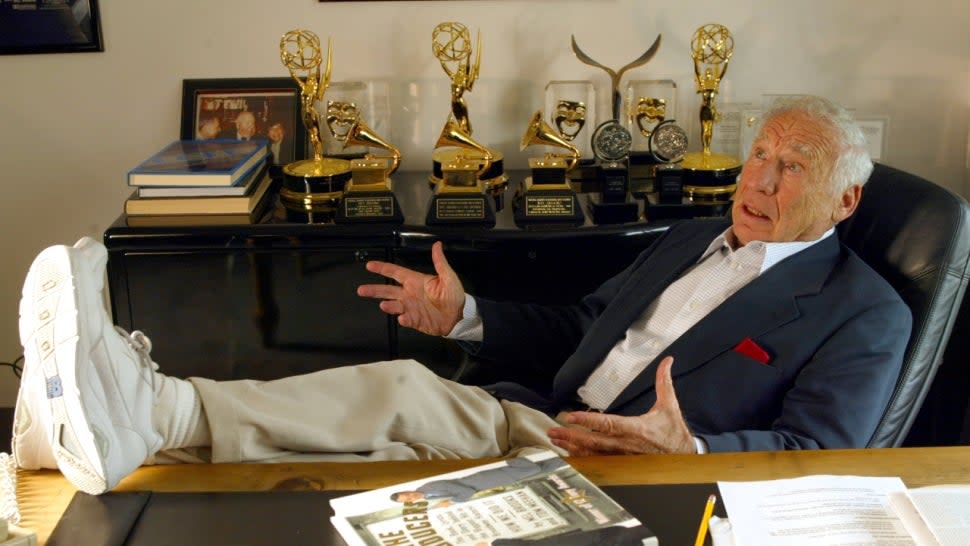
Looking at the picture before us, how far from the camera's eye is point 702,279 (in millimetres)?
1995

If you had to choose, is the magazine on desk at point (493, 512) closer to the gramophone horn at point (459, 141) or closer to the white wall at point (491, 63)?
the gramophone horn at point (459, 141)

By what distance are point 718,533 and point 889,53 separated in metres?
1.93

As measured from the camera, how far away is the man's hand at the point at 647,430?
1.56 m

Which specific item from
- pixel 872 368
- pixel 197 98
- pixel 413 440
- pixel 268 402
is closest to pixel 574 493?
pixel 413 440

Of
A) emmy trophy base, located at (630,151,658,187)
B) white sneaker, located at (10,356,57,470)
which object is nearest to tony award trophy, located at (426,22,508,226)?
emmy trophy base, located at (630,151,658,187)

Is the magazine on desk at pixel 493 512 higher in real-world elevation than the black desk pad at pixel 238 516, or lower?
higher

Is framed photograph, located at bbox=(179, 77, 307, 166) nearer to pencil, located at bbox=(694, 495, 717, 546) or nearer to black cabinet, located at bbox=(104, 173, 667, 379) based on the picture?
black cabinet, located at bbox=(104, 173, 667, 379)

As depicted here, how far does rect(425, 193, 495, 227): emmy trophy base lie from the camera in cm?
240

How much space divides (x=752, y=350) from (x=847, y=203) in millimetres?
344

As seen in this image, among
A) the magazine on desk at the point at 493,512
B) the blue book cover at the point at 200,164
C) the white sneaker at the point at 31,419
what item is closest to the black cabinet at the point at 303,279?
the blue book cover at the point at 200,164

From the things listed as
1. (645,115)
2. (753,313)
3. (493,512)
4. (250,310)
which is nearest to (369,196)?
(250,310)

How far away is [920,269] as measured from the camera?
1883mm

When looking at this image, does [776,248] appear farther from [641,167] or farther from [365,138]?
[365,138]

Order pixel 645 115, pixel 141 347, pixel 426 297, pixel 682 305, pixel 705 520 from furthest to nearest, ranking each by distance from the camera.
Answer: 1. pixel 645 115
2. pixel 426 297
3. pixel 682 305
4. pixel 141 347
5. pixel 705 520
